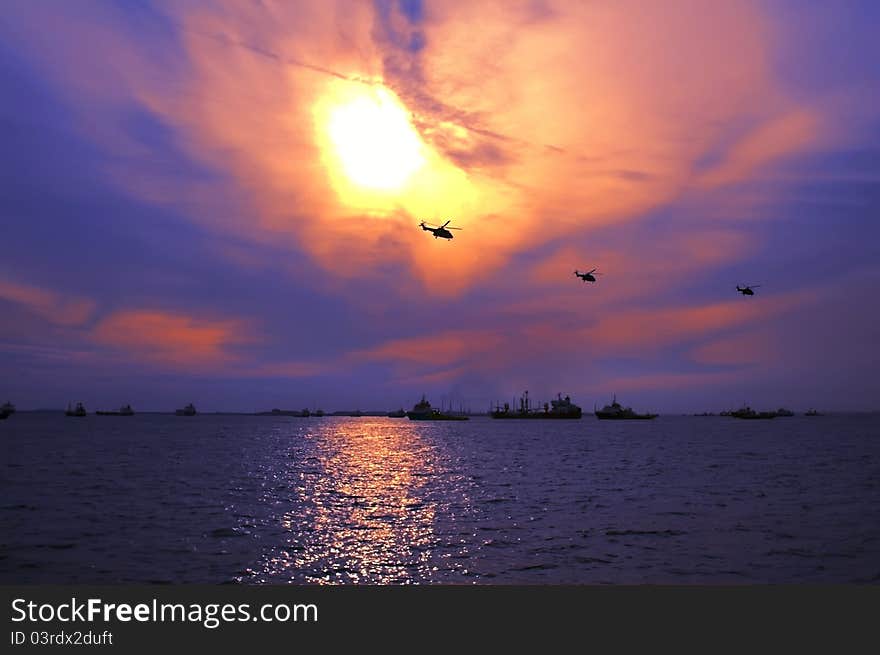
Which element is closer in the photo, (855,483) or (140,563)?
(140,563)

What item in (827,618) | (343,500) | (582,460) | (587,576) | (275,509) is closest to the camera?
(827,618)

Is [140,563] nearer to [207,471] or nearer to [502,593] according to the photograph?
[502,593]

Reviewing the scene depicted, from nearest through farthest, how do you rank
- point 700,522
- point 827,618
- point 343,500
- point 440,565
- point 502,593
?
point 827,618
point 502,593
point 440,565
point 700,522
point 343,500

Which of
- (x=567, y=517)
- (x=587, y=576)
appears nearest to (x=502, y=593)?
(x=587, y=576)

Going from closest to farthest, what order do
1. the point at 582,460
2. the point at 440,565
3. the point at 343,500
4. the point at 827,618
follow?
the point at 827,618
the point at 440,565
the point at 343,500
the point at 582,460

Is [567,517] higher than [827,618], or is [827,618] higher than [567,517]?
[827,618]

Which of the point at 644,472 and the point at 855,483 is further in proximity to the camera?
the point at 644,472

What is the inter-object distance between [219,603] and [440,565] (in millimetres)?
13533

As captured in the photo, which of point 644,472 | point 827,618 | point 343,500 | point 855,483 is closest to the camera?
point 827,618

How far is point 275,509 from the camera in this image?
41.3m

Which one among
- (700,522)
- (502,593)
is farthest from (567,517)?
(502,593)

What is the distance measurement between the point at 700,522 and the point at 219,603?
30754 millimetres

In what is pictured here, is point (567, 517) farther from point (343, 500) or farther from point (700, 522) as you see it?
point (343, 500)

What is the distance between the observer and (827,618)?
1241 cm
